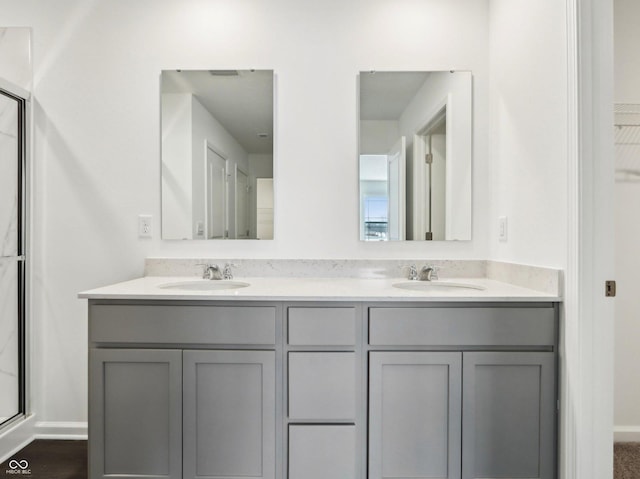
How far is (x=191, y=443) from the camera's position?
1512 mm

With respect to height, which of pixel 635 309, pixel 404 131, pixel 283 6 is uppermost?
pixel 283 6

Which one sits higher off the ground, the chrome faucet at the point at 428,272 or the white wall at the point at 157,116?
the white wall at the point at 157,116

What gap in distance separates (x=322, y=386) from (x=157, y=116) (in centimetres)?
160

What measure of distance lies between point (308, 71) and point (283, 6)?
37 cm

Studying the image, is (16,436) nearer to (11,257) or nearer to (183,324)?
(11,257)

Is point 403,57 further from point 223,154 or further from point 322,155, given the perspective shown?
point 223,154

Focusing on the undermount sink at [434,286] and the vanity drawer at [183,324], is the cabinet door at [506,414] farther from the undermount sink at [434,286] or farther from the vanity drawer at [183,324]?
the vanity drawer at [183,324]

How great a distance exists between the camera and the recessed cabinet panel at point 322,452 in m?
1.49

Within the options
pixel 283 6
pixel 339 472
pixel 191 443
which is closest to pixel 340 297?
pixel 339 472

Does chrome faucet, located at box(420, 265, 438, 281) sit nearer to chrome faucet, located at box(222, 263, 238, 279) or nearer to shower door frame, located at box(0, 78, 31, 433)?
chrome faucet, located at box(222, 263, 238, 279)

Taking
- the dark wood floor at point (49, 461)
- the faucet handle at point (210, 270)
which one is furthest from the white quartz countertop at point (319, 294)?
the dark wood floor at point (49, 461)

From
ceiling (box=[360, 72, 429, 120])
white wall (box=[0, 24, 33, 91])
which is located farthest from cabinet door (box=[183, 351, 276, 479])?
white wall (box=[0, 24, 33, 91])

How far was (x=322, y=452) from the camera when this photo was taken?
58.9 inches

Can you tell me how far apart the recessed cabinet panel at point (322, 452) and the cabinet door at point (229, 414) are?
0.29ft
